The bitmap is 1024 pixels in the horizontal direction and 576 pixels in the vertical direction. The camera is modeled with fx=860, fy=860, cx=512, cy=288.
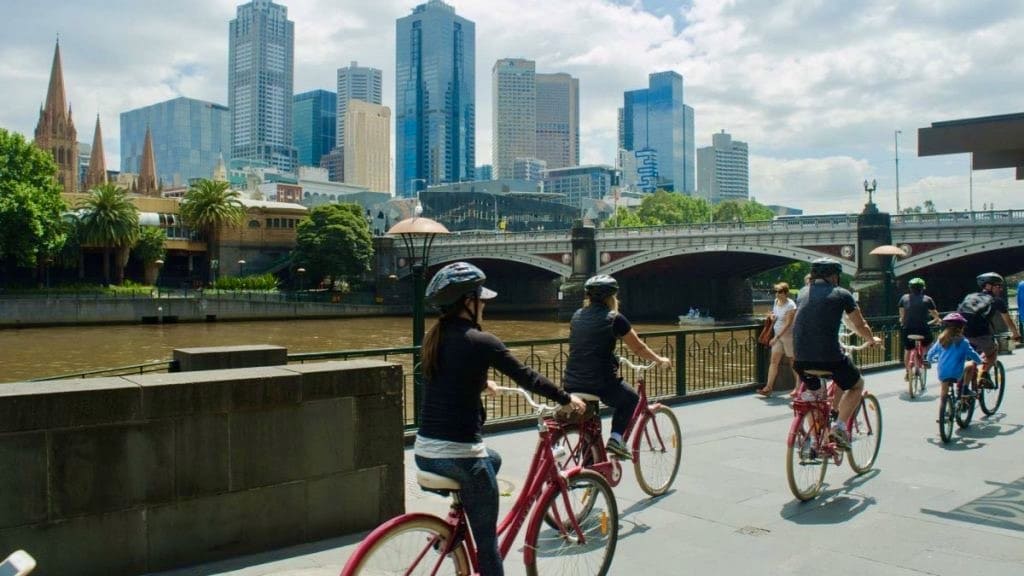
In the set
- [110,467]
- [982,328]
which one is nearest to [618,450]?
→ [110,467]

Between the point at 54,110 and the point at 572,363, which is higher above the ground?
the point at 54,110

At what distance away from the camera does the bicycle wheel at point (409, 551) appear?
3.38m

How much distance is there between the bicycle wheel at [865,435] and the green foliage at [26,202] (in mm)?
53119

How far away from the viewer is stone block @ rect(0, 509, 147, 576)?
448 centimetres

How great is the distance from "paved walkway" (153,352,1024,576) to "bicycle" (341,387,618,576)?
587 mm

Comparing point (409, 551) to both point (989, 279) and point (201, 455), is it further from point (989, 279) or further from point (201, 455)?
point (989, 279)

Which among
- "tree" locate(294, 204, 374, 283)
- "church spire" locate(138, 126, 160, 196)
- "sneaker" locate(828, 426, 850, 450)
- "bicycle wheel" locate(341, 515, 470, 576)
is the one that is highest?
"church spire" locate(138, 126, 160, 196)

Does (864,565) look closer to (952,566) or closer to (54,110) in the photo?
(952,566)

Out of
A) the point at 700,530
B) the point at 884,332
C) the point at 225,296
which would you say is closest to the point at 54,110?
the point at 225,296

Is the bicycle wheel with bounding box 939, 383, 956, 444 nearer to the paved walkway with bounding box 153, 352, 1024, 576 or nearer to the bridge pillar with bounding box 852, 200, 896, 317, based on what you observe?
the paved walkway with bounding box 153, 352, 1024, 576

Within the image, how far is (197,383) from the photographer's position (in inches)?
196

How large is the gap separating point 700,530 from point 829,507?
4.01 feet

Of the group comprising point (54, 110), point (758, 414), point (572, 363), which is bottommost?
point (758, 414)

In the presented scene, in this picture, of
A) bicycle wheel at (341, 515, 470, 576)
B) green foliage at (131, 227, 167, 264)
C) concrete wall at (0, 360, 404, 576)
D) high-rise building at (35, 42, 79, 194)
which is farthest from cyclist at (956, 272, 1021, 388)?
high-rise building at (35, 42, 79, 194)
